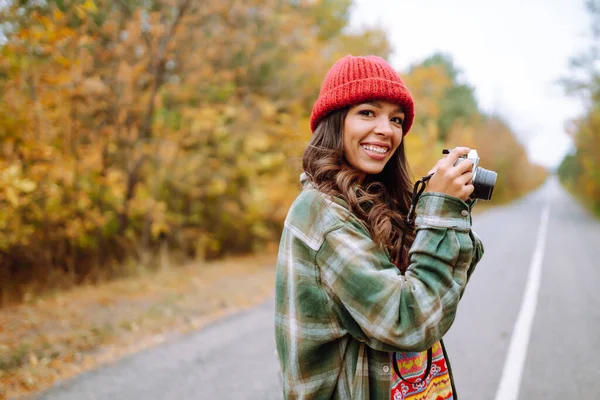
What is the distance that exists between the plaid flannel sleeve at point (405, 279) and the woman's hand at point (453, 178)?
0.10 ft

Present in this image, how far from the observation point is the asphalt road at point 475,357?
338cm

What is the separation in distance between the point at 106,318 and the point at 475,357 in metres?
4.00

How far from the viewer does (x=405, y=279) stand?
1.14m

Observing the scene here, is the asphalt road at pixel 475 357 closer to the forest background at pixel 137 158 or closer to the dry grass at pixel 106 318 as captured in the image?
the dry grass at pixel 106 318

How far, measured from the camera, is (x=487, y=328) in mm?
4844

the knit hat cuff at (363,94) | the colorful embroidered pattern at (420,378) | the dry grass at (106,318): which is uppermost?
the knit hat cuff at (363,94)

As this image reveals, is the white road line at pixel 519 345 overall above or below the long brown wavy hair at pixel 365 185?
below

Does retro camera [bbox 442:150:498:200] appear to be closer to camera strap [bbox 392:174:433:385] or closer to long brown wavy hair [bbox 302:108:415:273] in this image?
camera strap [bbox 392:174:433:385]

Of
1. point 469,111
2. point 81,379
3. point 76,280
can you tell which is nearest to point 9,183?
point 81,379

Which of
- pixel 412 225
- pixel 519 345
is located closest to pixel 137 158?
pixel 519 345

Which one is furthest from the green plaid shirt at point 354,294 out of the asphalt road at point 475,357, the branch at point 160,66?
the branch at point 160,66

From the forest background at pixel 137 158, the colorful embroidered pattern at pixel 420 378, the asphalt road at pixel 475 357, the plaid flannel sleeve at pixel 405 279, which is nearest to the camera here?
the plaid flannel sleeve at pixel 405 279

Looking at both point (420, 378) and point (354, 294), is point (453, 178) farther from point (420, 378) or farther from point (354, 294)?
point (420, 378)

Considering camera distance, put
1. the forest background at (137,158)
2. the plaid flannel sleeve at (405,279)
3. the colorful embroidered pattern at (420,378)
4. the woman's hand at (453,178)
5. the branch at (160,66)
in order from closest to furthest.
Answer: the plaid flannel sleeve at (405,279)
the woman's hand at (453,178)
the colorful embroidered pattern at (420,378)
the forest background at (137,158)
the branch at (160,66)
